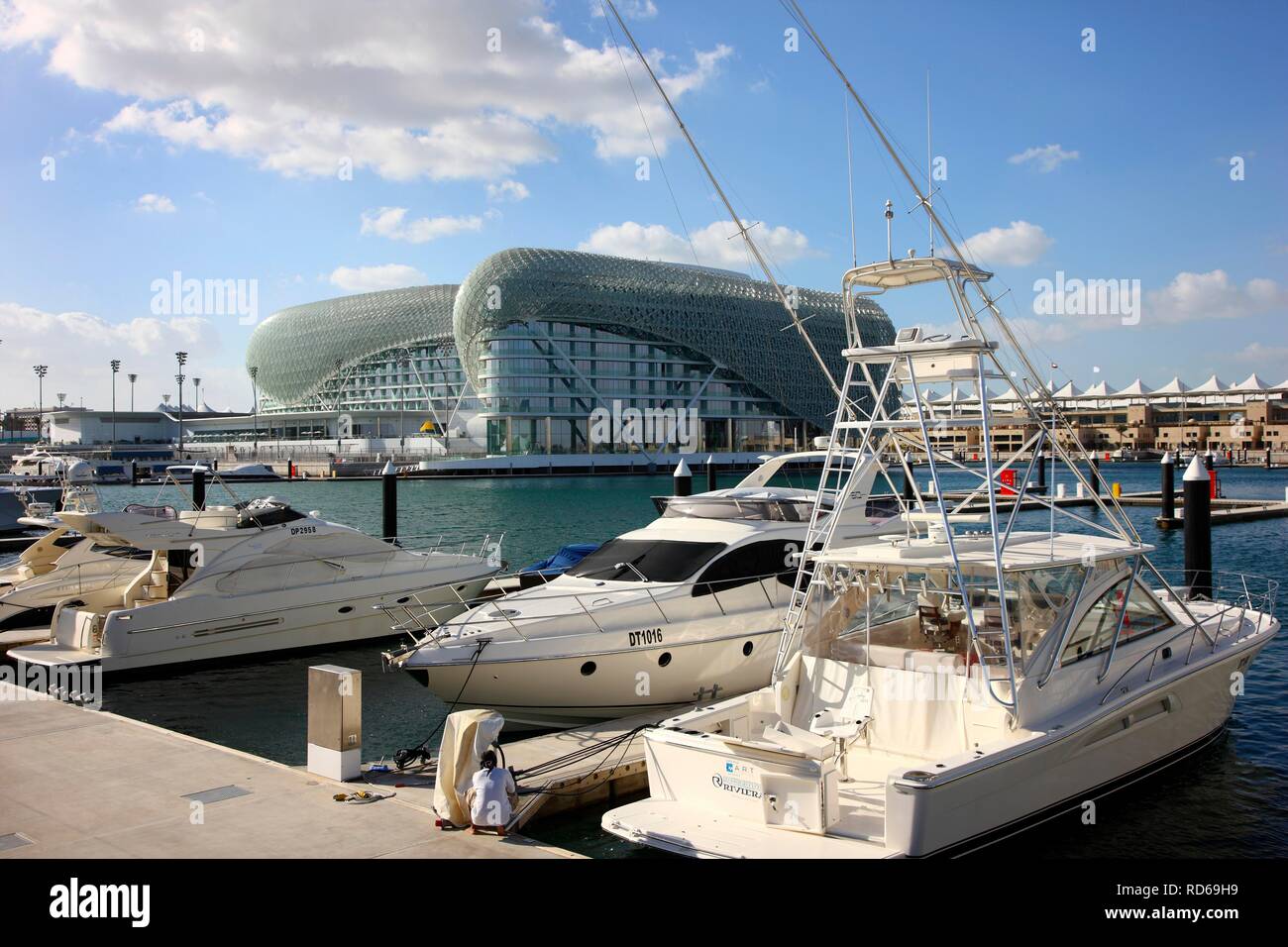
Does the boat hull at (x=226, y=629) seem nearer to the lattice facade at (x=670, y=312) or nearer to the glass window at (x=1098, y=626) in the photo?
the glass window at (x=1098, y=626)

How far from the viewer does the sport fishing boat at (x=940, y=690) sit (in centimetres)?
838

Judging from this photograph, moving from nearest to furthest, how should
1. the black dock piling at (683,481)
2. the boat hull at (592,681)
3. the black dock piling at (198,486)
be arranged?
the boat hull at (592,681)
the black dock piling at (683,481)
the black dock piling at (198,486)

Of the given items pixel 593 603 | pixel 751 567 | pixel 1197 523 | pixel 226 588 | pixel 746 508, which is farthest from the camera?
pixel 1197 523

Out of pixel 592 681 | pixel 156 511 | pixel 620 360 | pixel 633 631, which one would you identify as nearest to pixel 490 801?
pixel 592 681

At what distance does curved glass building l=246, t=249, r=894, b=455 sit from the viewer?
127 metres

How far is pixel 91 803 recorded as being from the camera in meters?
9.05

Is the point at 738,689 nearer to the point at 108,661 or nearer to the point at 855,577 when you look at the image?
the point at 855,577

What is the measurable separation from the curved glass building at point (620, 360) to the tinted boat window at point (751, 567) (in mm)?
107843

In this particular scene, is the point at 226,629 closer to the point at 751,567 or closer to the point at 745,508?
the point at 745,508

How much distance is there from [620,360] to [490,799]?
125400 millimetres

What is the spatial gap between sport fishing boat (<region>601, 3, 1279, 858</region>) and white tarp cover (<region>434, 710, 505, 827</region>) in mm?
1338

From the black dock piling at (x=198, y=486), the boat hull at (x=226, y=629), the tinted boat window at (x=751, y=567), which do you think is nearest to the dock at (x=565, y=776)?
the tinted boat window at (x=751, y=567)

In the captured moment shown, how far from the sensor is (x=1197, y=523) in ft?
79.3
